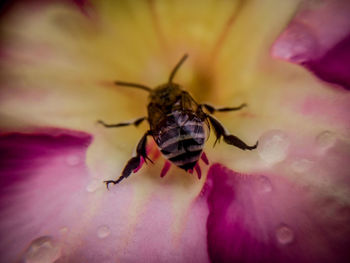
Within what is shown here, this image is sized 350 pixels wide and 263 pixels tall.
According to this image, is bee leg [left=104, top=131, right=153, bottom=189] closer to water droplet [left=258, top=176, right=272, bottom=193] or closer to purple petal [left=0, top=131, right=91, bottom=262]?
purple petal [left=0, top=131, right=91, bottom=262]

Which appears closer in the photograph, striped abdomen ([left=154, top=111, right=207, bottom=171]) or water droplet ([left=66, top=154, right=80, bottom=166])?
striped abdomen ([left=154, top=111, right=207, bottom=171])

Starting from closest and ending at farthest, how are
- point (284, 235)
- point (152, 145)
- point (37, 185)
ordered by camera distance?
point (284, 235) < point (37, 185) < point (152, 145)

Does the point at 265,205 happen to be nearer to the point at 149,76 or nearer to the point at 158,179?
the point at 158,179

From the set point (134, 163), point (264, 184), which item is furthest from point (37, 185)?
point (264, 184)

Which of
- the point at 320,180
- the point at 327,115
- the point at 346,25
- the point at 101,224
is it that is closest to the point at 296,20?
the point at 346,25

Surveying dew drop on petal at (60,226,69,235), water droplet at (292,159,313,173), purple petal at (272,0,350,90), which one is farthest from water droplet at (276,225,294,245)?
dew drop on petal at (60,226,69,235)

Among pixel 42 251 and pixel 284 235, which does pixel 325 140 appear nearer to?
pixel 284 235
